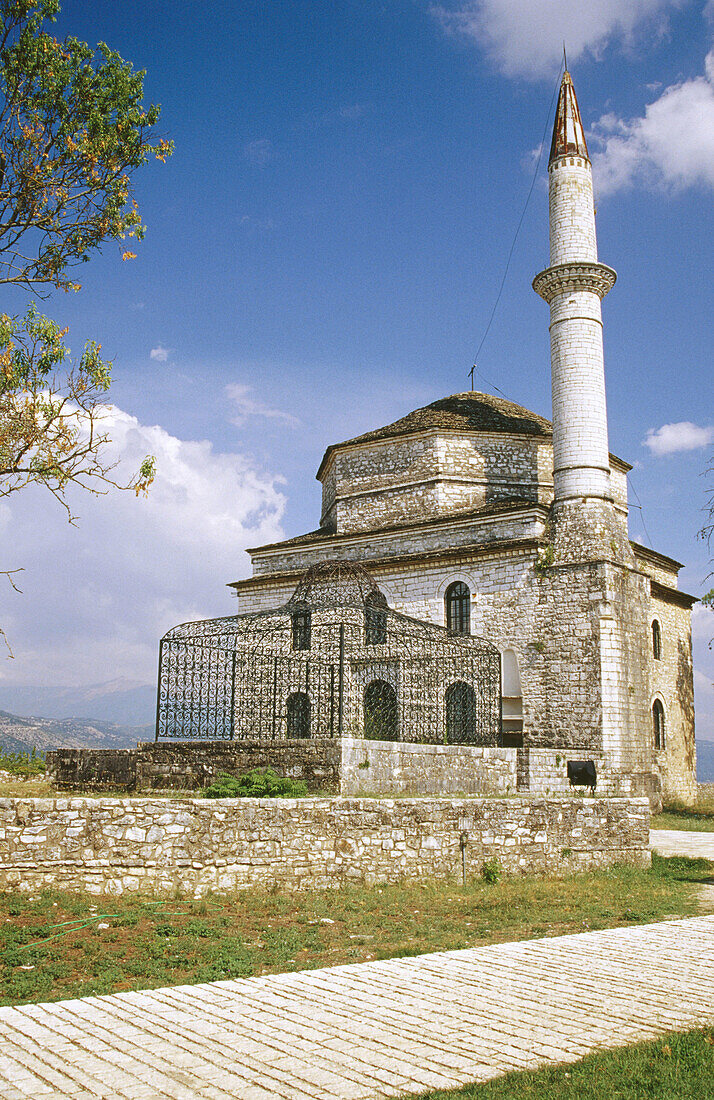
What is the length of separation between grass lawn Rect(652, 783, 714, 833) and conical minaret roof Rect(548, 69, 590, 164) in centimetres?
1823

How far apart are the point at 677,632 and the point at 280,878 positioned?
2211 cm

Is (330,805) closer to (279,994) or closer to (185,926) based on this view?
(185,926)

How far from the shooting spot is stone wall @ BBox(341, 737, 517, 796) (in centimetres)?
1158

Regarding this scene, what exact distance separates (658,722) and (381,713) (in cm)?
1150

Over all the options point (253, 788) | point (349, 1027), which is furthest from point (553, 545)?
point (349, 1027)

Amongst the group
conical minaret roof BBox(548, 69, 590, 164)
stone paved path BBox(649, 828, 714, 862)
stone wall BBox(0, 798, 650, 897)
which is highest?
conical minaret roof BBox(548, 69, 590, 164)

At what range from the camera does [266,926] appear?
7.66 meters

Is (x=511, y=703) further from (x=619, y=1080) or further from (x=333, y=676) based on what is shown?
(x=619, y=1080)

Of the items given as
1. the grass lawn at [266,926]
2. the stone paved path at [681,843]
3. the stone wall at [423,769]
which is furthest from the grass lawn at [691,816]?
the grass lawn at [266,926]

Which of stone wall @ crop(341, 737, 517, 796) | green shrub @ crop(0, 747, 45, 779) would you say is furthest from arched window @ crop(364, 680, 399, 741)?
green shrub @ crop(0, 747, 45, 779)

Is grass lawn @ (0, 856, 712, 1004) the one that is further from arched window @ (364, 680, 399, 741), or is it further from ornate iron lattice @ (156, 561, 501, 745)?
arched window @ (364, 680, 399, 741)

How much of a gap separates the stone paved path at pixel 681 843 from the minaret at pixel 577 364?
6608mm

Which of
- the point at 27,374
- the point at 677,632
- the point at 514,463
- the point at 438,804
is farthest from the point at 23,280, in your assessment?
the point at 677,632

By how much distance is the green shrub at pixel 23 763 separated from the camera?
12.7 metres
